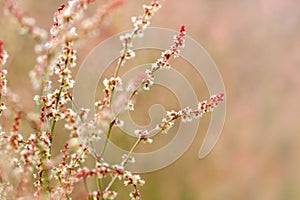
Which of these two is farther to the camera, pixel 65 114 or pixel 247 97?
pixel 247 97

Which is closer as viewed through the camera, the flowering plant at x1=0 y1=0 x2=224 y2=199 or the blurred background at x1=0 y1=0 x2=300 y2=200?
the flowering plant at x1=0 y1=0 x2=224 y2=199

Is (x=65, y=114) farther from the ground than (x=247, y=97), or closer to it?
closer to it

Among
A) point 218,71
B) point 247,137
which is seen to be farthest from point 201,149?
point 218,71

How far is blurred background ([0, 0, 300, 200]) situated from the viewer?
2506mm

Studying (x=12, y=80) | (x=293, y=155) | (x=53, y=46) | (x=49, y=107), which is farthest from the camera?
(x=293, y=155)

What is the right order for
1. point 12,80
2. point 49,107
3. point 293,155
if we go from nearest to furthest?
point 49,107 → point 12,80 → point 293,155

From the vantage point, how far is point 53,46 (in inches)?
26.6

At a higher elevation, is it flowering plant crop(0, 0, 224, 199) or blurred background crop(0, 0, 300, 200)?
blurred background crop(0, 0, 300, 200)

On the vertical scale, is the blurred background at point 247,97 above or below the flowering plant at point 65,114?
above

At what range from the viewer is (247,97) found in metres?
2.53

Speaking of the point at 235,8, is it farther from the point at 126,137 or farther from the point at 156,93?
the point at 126,137

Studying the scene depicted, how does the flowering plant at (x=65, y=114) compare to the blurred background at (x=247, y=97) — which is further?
the blurred background at (x=247, y=97)

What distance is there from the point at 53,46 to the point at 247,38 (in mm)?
1970

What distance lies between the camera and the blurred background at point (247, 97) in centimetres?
251
